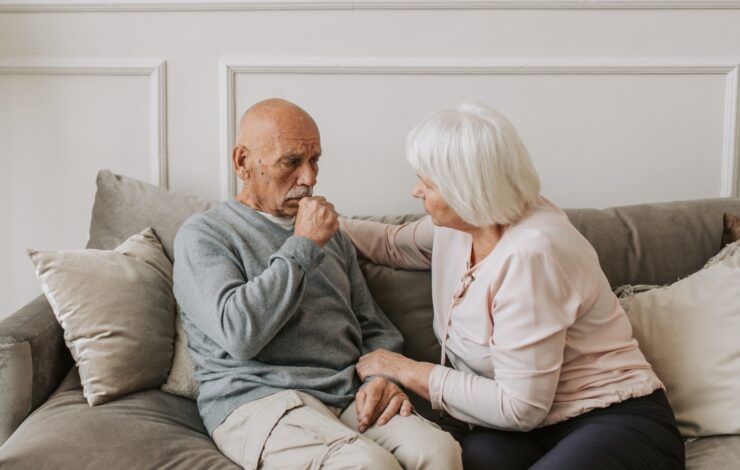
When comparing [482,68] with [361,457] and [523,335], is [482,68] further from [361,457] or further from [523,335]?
[361,457]

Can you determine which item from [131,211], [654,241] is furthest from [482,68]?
[131,211]

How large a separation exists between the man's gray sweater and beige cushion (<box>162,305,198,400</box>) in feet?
0.17

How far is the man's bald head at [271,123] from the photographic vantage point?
1710mm

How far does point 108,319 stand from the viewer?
167cm

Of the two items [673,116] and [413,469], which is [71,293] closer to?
[413,469]

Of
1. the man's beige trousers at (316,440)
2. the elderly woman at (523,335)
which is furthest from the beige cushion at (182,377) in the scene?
the elderly woman at (523,335)

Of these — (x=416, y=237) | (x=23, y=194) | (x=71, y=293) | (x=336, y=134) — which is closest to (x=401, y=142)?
(x=336, y=134)

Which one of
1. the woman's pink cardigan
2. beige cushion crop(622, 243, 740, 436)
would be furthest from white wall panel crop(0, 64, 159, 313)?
beige cushion crop(622, 243, 740, 436)

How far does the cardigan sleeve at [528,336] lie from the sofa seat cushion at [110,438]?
0.59 meters

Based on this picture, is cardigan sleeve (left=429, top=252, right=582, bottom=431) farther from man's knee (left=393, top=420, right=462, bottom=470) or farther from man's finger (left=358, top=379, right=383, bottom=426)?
man's finger (left=358, top=379, right=383, bottom=426)

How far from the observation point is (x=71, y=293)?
5.49ft

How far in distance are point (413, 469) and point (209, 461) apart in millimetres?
424

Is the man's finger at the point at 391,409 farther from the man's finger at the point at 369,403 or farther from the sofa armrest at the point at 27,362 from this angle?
the sofa armrest at the point at 27,362

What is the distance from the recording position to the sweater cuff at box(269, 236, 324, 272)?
62.0 inches
